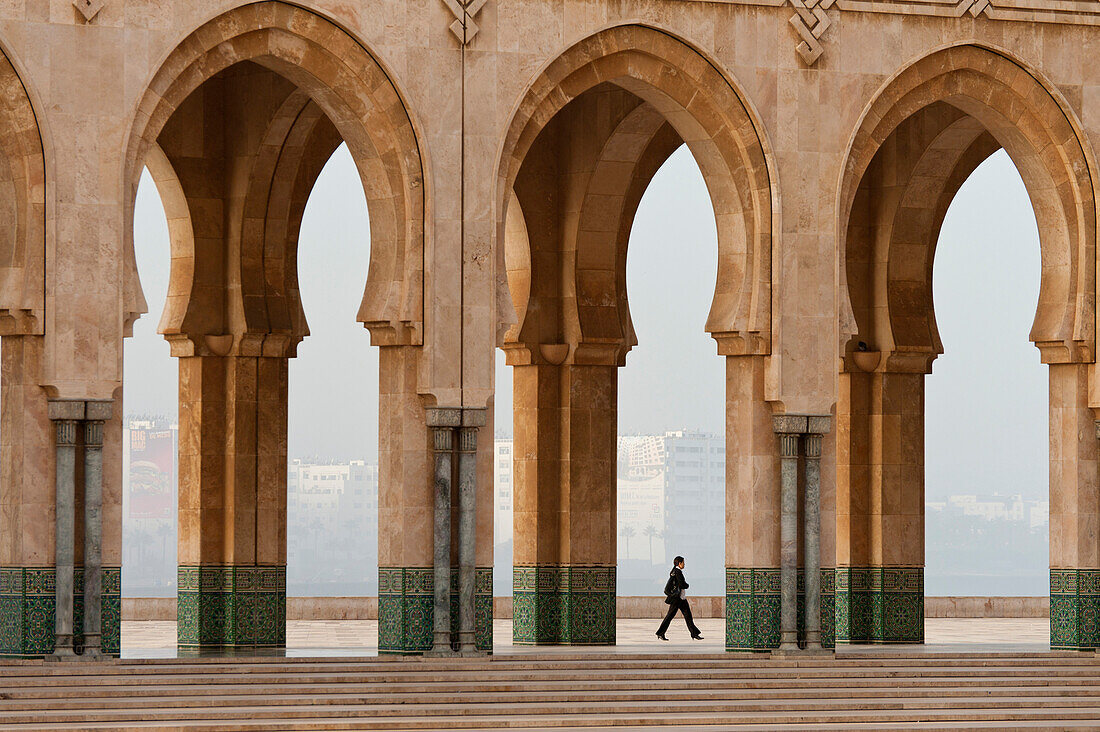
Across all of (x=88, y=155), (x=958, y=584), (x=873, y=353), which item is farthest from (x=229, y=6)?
(x=958, y=584)

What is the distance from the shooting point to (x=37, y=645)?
1359 centimetres

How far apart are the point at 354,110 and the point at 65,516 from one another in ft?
11.7

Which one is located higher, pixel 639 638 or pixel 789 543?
pixel 789 543

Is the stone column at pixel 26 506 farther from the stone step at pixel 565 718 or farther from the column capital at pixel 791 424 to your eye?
the column capital at pixel 791 424

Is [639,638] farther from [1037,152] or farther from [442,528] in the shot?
[1037,152]

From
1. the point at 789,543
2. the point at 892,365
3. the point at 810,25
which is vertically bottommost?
the point at 789,543

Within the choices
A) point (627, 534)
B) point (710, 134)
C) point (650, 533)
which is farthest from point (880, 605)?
point (627, 534)

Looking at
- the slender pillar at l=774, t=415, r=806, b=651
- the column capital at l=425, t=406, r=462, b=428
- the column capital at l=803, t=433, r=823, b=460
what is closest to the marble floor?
the slender pillar at l=774, t=415, r=806, b=651

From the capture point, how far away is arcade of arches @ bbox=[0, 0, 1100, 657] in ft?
45.3

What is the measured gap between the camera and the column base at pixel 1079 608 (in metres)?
16.0

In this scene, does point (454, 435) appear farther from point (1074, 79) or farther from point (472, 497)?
point (1074, 79)

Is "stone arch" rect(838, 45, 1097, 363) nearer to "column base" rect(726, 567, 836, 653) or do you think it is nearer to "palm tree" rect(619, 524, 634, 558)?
"column base" rect(726, 567, 836, 653)

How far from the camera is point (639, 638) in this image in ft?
63.2

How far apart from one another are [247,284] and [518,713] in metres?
5.91
